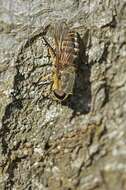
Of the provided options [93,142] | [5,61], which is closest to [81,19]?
[5,61]

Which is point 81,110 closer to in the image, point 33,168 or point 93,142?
point 93,142

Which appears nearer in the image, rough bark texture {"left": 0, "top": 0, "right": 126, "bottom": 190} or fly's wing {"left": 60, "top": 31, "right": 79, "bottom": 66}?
rough bark texture {"left": 0, "top": 0, "right": 126, "bottom": 190}

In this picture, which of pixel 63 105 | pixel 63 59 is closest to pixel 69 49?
pixel 63 59

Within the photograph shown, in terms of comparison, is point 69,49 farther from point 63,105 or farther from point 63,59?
point 63,105

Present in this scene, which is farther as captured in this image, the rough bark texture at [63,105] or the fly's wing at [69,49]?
the fly's wing at [69,49]
